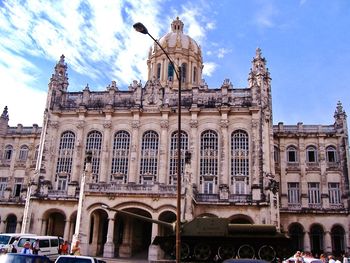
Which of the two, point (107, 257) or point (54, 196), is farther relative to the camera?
point (54, 196)

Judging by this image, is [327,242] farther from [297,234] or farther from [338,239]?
[297,234]

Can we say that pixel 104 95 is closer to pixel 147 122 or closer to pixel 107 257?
pixel 147 122

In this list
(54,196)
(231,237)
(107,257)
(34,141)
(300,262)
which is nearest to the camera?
(300,262)

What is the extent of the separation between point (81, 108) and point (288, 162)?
2264 cm

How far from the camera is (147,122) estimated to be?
39.7m

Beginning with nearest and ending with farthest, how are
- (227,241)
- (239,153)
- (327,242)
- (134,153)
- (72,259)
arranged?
(72,259) → (227,241) → (239,153) → (134,153) → (327,242)

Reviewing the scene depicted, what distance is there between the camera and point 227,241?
2386cm

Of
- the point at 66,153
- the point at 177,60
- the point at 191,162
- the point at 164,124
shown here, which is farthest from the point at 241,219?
the point at 177,60

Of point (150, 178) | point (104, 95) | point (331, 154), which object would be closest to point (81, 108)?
point (104, 95)

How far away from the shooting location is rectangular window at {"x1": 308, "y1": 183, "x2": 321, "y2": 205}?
133 ft

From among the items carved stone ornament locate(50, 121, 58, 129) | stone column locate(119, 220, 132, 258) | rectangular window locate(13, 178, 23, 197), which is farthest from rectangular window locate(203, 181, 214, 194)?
rectangular window locate(13, 178, 23, 197)

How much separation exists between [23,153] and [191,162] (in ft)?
73.2

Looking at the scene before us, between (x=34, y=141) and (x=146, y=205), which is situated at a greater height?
(x=34, y=141)

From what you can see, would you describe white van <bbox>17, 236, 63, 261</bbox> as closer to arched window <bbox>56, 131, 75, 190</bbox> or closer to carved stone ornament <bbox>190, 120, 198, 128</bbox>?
arched window <bbox>56, 131, 75, 190</bbox>
